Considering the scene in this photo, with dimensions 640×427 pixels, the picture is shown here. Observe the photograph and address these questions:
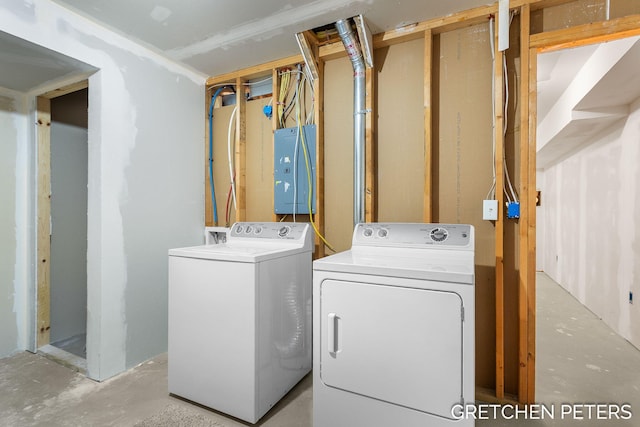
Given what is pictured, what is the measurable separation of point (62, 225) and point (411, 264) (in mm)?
2952

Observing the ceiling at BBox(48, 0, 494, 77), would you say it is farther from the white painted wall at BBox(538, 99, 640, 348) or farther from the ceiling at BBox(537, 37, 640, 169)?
the white painted wall at BBox(538, 99, 640, 348)

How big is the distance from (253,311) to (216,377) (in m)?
0.50

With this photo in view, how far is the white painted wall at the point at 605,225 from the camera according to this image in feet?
8.92

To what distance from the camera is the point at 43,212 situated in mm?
2488

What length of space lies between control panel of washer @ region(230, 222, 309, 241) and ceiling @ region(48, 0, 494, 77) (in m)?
1.35

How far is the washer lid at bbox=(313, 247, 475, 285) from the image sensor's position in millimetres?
1272

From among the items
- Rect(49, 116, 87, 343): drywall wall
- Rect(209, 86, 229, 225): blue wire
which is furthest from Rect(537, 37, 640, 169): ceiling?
Rect(49, 116, 87, 343): drywall wall

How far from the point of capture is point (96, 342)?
205 centimetres

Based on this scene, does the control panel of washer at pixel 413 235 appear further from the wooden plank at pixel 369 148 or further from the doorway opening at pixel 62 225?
the doorway opening at pixel 62 225

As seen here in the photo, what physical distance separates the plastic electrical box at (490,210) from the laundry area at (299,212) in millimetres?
17

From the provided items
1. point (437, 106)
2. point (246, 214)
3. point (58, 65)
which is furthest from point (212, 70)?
point (437, 106)

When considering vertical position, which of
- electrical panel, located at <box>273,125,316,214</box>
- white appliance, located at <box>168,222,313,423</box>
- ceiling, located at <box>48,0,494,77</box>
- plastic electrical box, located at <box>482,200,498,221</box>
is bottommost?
white appliance, located at <box>168,222,313,423</box>

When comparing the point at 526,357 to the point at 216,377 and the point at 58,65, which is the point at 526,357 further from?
the point at 58,65

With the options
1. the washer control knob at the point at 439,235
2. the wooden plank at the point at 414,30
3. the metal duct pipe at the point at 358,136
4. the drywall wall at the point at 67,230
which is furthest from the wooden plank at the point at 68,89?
the washer control knob at the point at 439,235
